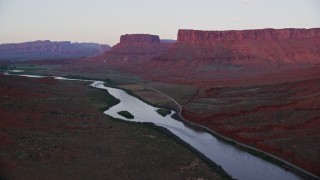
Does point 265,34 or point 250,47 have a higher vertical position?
point 265,34

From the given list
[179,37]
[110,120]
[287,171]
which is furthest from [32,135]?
[179,37]

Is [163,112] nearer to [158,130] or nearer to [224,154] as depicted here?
[158,130]

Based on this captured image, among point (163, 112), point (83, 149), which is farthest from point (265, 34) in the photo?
point (83, 149)

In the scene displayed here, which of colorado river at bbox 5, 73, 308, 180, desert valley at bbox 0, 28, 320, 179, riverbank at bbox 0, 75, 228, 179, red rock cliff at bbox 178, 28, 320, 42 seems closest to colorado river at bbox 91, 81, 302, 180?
colorado river at bbox 5, 73, 308, 180

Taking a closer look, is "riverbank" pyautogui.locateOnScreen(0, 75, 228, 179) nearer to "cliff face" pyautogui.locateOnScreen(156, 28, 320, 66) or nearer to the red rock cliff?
"cliff face" pyautogui.locateOnScreen(156, 28, 320, 66)

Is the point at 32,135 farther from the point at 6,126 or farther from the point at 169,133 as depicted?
the point at 169,133

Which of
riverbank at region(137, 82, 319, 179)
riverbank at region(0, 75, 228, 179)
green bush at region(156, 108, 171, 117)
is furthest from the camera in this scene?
green bush at region(156, 108, 171, 117)
